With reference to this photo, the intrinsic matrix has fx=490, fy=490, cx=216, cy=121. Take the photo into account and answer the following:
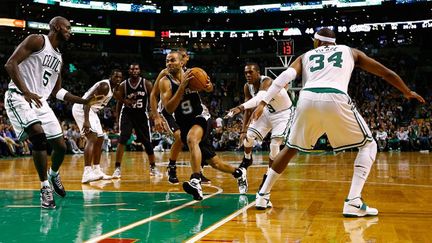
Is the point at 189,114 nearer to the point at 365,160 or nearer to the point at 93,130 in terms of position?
the point at 365,160

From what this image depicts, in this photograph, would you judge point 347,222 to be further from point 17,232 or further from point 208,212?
point 17,232

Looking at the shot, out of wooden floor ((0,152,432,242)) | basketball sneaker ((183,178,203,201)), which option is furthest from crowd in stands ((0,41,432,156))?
basketball sneaker ((183,178,203,201))

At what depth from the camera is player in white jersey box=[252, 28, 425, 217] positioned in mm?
4898

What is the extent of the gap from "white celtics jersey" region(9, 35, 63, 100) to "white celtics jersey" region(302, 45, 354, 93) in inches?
118

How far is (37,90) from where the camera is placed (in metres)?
5.81

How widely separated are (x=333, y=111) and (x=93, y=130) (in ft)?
16.8

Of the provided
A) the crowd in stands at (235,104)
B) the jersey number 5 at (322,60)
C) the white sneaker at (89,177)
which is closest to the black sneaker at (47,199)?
the white sneaker at (89,177)

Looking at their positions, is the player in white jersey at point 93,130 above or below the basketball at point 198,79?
below

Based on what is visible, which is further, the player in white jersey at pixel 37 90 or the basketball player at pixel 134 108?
the basketball player at pixel 134 108

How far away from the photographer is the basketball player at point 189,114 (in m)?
5.89

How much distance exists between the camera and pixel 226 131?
25234mm

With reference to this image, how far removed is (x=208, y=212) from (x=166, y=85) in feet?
6.88

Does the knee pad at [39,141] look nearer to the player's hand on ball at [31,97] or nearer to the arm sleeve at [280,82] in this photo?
the player's hand on ball at [31,97]

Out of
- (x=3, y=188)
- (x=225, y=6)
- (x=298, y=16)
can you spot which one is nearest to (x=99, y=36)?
(x=225, y=6)
